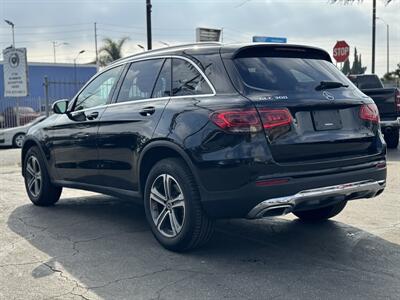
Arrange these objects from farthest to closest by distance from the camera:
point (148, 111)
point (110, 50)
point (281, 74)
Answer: point (110, 50), point (148, 111), point (281, 74)

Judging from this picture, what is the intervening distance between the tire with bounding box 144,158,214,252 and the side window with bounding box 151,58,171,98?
697mm

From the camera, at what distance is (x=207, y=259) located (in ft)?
15.1

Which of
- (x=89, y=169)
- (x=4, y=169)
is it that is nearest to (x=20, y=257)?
(x=89, y=169)

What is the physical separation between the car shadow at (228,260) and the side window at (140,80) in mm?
1424

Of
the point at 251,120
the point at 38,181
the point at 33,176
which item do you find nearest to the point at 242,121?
the point at 251,120

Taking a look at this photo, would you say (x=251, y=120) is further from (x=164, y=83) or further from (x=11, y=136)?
(x=11, y=136)

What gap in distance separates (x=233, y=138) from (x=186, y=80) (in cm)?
97

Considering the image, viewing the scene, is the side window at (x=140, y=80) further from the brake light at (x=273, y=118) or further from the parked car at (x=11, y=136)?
the parked car at (x=11, y=136)

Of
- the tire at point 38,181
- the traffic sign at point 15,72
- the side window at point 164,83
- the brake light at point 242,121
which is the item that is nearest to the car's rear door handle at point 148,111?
the side window at point 164,83

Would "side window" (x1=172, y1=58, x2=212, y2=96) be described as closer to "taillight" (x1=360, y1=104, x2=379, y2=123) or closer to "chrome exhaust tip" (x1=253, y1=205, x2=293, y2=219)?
"chrome exhaust tip" (x1=253, y1=205, x2=293, y2=219)

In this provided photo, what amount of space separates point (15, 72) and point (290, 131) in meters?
20.4

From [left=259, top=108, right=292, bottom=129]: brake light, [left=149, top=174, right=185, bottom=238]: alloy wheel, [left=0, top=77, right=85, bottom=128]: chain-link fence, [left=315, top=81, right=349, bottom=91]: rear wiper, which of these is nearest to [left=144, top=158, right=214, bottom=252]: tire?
[left=149, top=174, right=185, bottom=238]: alloy wheel

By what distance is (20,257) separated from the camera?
4824mm

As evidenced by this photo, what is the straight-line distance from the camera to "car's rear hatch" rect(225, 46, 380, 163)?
420 centimetres
